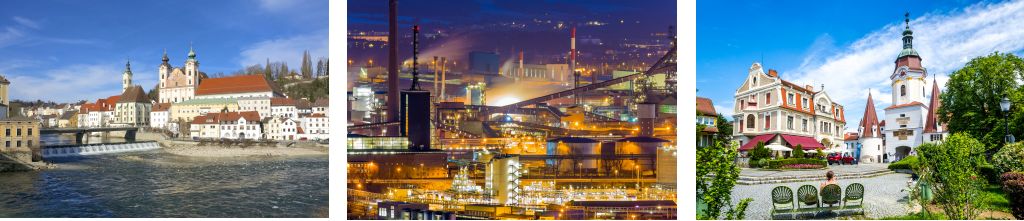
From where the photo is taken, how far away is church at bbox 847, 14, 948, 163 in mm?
4133

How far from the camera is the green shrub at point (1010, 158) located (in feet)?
13.5

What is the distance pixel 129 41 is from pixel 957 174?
6756mm

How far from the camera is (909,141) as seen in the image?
14.3ft

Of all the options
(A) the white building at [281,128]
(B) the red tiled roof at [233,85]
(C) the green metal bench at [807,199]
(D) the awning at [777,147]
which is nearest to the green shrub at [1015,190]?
(C) the green metal bench at [807,199]

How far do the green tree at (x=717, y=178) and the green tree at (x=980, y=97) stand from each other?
2.03 m

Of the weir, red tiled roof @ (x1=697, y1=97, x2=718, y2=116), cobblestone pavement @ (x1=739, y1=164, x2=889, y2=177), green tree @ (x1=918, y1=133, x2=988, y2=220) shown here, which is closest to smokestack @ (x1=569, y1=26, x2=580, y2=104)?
red tiled roof @ (x1=697, y1=97, x2=718, y2=116)

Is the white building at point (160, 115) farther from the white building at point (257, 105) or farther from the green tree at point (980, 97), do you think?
the green tree at point (980, 97)

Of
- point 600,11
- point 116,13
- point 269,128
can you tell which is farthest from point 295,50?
point 600,11

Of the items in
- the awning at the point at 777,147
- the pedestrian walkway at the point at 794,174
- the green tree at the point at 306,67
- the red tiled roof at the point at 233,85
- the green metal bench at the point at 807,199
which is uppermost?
the green tree at the point at 306,67

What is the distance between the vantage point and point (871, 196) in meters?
4.15

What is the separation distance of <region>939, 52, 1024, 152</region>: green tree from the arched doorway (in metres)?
0.34

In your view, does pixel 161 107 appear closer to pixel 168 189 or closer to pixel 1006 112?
pixel 168 189

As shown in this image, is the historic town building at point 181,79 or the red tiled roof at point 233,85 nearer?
the historic town building at point 181,79

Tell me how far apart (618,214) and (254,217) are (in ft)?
9.28
